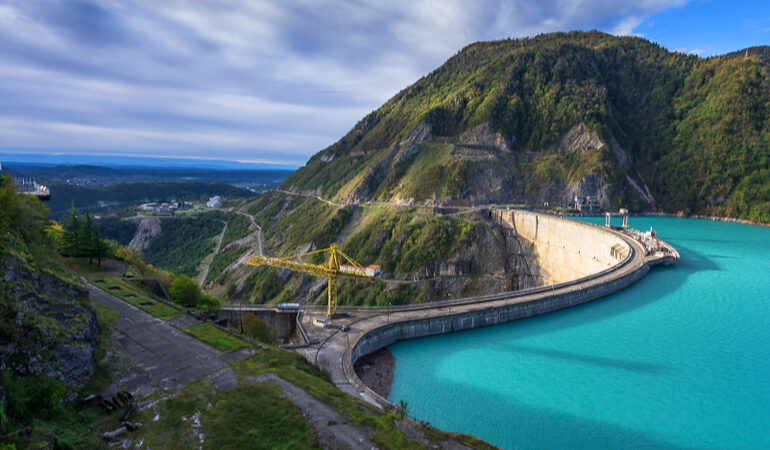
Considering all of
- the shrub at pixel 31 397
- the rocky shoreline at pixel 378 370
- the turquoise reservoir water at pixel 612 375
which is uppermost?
the shrub at pixel 31 397

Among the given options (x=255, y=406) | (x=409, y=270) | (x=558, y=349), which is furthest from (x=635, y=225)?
(x=255, y=406)

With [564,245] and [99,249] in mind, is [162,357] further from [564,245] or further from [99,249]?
[564,245]

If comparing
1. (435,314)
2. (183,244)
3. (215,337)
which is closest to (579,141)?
(435,314)

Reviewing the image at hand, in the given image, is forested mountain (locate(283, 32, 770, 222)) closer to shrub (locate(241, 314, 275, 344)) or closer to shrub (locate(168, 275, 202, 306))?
shrub (locate(168, 275, 202, 306))

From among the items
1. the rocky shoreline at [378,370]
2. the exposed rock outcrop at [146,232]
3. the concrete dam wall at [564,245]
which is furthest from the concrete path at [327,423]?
the exposed rock outcrop at [146,232]

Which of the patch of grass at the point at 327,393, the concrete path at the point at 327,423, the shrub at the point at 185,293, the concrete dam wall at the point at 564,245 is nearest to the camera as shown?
the concrete path at the point at 327,423

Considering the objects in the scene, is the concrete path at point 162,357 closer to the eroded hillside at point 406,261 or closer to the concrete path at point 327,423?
the concrete path at point 327,423
